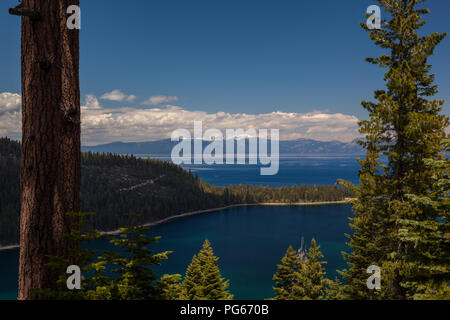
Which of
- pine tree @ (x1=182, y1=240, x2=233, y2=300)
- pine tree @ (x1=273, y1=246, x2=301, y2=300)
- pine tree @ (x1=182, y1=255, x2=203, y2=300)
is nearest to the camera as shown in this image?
pine tree @ (x1=182, y1=240, x2=233, y2=300)

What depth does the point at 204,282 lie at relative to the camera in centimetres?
2188

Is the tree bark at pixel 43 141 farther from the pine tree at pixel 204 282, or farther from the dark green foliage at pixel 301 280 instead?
the dark green foliage at pixel 301 280

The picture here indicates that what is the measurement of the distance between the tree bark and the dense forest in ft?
390

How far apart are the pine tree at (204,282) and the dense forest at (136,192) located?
99785 mm

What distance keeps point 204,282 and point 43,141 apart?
68.7ft

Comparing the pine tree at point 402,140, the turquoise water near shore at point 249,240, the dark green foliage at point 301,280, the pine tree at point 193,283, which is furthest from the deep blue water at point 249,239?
the pine tree at point 402,140

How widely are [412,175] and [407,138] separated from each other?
1.24m

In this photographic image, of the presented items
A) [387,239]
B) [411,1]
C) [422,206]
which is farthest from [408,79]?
[387,239]

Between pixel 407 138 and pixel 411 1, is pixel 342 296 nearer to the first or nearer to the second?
pixel 407 138

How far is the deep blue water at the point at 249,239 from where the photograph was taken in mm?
59812

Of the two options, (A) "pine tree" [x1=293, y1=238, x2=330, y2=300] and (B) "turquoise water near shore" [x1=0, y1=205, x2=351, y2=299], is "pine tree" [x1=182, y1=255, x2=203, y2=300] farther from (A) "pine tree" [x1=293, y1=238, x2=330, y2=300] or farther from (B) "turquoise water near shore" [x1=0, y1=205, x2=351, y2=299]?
(B) "turquoise water near shore" [x1=0, y1=205, x2=351, y2=299]

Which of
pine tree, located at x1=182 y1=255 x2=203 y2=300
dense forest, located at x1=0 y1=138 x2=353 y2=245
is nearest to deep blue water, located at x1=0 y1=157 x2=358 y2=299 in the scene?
dense forest, located at x1=0 y1=138 x2=353 y2=245

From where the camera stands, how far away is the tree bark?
Answer: 3.62 m

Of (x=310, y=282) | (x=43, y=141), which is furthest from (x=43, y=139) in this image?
(x=310, y=282)
